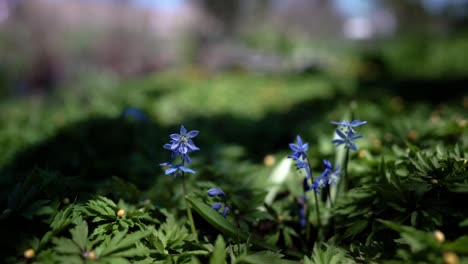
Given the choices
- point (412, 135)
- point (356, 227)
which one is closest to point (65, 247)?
point (356, 227)

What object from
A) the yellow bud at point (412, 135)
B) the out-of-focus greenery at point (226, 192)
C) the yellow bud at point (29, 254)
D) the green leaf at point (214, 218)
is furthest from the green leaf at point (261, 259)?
the yellow bud at point (412, 135)

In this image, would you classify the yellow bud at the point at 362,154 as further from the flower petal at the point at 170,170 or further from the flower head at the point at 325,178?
the flower petal at the point at 170,170

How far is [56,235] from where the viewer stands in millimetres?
1280

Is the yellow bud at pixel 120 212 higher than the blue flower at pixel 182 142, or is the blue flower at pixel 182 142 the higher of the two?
the blue flower at pixel 182 142

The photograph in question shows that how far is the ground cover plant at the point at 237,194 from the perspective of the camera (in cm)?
122

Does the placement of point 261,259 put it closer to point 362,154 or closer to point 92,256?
point 92,256

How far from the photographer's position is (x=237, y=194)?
1834 mm

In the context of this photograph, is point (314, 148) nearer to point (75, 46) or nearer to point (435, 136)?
point (435, 136)

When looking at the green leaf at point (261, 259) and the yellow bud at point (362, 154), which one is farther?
the yellow bud at point (362, 154)

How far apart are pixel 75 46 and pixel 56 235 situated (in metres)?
9.70

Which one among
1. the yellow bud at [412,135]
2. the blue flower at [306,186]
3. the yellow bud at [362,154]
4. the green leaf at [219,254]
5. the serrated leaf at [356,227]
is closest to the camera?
the green leaf at [219,254]

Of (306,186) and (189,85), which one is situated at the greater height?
(306,186)

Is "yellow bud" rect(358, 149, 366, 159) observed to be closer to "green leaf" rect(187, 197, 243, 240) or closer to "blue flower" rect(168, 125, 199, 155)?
"green leaf" rect(187, 197, 243, 240)

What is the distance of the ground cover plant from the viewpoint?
1.22 meters
